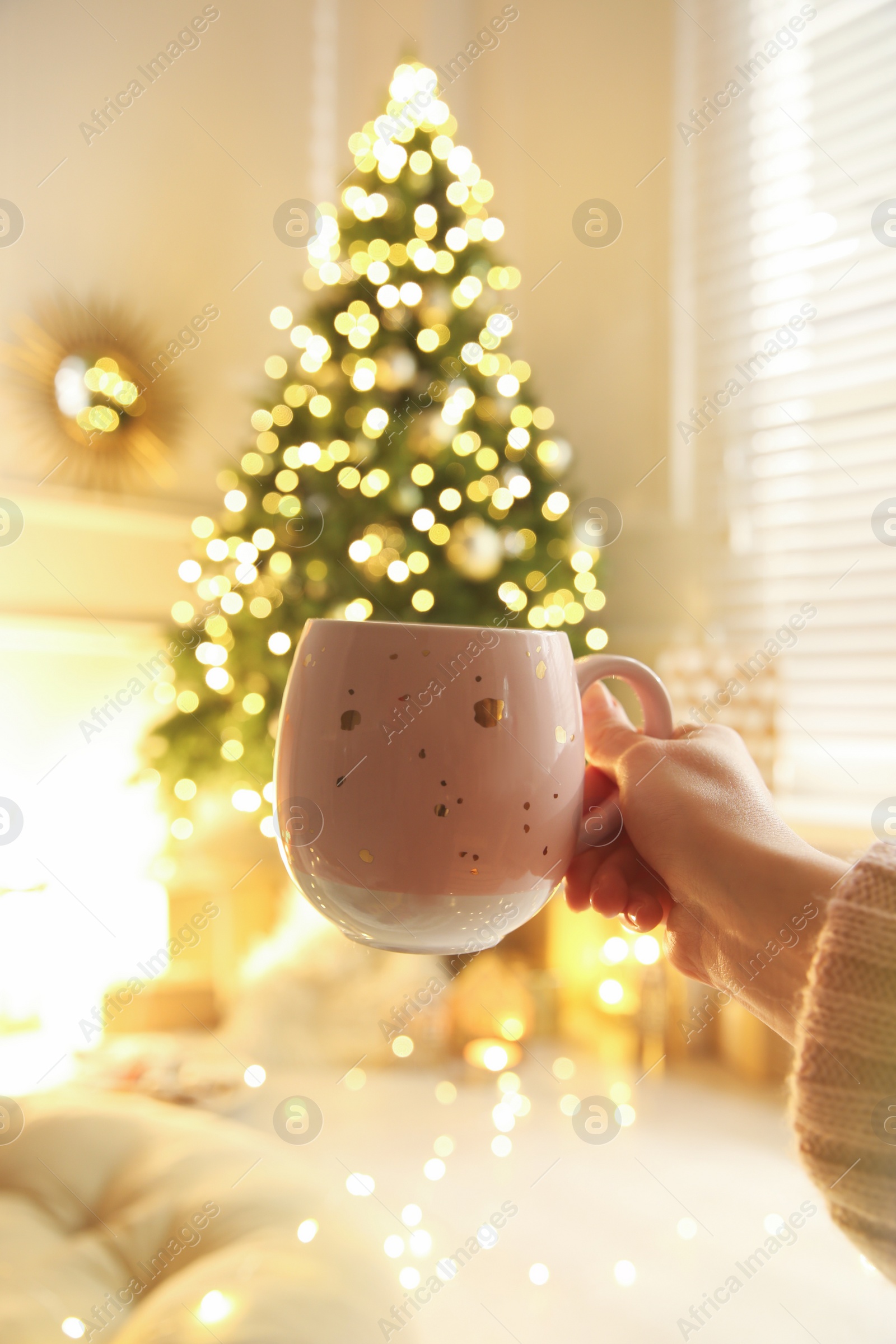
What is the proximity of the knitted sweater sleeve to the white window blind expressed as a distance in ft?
4.64

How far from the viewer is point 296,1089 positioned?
68.4 inches

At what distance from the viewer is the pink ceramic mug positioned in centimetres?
47

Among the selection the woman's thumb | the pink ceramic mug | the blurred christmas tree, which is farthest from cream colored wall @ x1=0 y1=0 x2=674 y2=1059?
the pink ceramic mug

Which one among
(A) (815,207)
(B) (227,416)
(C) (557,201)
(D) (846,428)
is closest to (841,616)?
(D) (846,428)

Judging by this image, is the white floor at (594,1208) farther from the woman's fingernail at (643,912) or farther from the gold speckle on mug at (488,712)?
the gold speckle on mug at (488,712)

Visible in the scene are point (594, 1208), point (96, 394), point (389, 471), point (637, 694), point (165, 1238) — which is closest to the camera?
point (637, 694)

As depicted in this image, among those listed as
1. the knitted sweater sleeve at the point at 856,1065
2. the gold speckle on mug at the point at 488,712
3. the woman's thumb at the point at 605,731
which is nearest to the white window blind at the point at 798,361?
the woman's thumb at the point at 605,731

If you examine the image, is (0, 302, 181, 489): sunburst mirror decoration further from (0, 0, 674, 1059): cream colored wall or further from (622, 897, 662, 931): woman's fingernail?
(622, 897, 662, 931): woman's fingernail

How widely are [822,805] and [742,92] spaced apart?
1.55 metres

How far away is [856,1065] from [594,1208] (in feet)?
3.38

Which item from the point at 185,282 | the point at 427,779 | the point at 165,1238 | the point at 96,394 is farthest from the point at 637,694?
the point at 185,282

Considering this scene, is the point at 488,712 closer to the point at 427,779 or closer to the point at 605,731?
the point at 427,779

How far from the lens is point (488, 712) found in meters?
0.49

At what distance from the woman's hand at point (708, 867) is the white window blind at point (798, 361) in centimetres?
126
